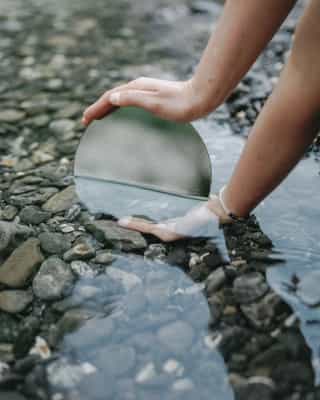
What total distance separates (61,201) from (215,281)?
705 millimetres

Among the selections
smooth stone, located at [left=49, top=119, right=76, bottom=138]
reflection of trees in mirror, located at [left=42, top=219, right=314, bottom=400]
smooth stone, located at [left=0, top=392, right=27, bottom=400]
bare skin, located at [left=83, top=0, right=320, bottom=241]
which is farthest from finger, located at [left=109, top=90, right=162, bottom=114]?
smooth stone, located at [left=0, top=392, right=27, bottom=400]

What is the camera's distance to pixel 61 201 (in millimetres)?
1905

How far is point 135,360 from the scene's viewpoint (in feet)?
4.22

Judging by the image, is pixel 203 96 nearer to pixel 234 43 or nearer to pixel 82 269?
pixel 234 43

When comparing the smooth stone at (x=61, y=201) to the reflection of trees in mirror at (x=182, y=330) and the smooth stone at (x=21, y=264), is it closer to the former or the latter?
the smooth stone at (x=21, y=264)

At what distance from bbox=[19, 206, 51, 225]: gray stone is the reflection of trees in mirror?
33 cm

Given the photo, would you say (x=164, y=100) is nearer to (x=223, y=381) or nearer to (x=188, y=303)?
(x=188, y=303)

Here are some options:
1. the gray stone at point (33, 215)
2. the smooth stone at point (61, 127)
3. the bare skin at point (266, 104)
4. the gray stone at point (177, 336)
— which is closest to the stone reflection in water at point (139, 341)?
the gray stone at point (177, 336)

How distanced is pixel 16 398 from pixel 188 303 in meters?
0.51

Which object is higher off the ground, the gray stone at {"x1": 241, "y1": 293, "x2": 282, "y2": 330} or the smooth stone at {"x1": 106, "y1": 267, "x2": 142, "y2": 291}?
the gray stone at {"x1": 241, "y1": 293, "x2": 282, "y2": 330}

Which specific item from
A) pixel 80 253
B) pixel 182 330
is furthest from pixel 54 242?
pixel 182 330

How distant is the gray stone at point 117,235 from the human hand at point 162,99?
401 mm

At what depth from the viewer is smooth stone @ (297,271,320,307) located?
1.39 meters

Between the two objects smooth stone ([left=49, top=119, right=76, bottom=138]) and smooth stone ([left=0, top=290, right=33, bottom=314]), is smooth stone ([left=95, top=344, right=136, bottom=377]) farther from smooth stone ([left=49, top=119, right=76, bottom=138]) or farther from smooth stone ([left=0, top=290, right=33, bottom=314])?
smooth stone ([left=49, top=119, right=76, bottom=138])
